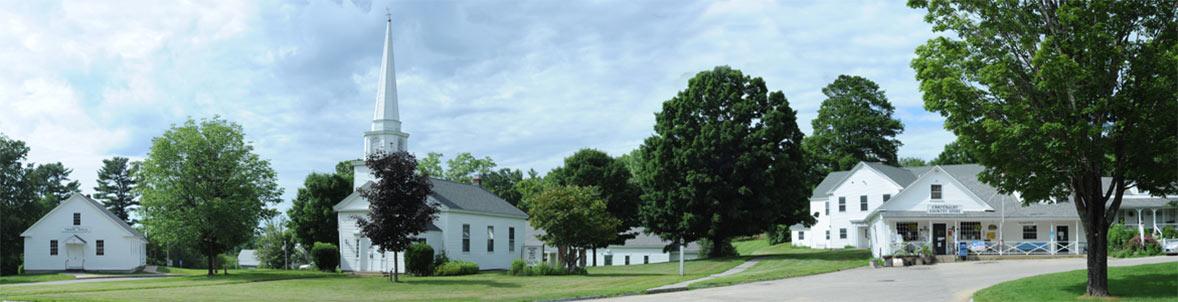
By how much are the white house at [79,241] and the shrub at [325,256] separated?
48.2 feet

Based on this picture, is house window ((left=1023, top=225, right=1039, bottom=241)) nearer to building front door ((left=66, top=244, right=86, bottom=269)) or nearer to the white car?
the white car

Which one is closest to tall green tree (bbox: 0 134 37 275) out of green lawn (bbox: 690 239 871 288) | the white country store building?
green lawn (bbox: 690 239 871 288)

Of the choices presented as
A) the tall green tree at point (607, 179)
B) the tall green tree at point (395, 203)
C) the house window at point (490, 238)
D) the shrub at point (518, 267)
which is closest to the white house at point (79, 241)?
the house window at point (490, 238)

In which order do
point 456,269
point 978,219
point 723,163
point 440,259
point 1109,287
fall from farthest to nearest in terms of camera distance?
point 723,163 → point 978,219 → point 440,259 → point 456,269 → point 1109,287

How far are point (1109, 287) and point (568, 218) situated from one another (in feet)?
72.2

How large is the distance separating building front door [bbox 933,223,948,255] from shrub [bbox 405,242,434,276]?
2550cm

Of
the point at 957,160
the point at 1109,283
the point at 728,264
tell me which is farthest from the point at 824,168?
the point at 1109,283

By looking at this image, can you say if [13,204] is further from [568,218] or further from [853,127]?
[853,127]

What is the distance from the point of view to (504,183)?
9688 cm

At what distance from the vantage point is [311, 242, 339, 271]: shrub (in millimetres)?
49438

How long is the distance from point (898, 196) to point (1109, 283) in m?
24.7

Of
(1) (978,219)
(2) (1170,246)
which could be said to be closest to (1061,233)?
(1) (978,219)

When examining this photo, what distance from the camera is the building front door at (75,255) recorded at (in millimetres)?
56344

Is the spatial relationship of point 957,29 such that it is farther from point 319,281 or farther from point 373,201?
point 319,281
